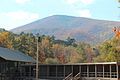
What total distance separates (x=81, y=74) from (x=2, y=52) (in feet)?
43.0

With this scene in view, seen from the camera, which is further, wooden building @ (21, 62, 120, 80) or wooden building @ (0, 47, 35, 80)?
wooden building @ (0, 47, 35, 80)

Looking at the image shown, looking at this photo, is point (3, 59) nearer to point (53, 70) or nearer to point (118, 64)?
point (53, 70)

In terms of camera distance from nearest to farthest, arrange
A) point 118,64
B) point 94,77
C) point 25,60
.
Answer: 1. point 118,64
2. point 94,77
3. point 25,60

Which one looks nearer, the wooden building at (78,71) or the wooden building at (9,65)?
the wooden building at (78,71)

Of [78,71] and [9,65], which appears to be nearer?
[78,71]

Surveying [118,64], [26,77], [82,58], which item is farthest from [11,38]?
[118,64]

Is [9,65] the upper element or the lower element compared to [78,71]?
upper

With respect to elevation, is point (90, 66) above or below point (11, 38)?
below

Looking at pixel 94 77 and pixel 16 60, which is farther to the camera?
pixel 16 60

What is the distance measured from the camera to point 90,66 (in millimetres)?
48562

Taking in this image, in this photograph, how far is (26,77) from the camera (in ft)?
169

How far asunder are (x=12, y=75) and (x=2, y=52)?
388cm

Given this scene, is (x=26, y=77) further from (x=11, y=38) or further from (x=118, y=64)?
(x=11, y=38)

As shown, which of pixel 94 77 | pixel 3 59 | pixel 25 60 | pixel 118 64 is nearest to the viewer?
pixel 118 64
